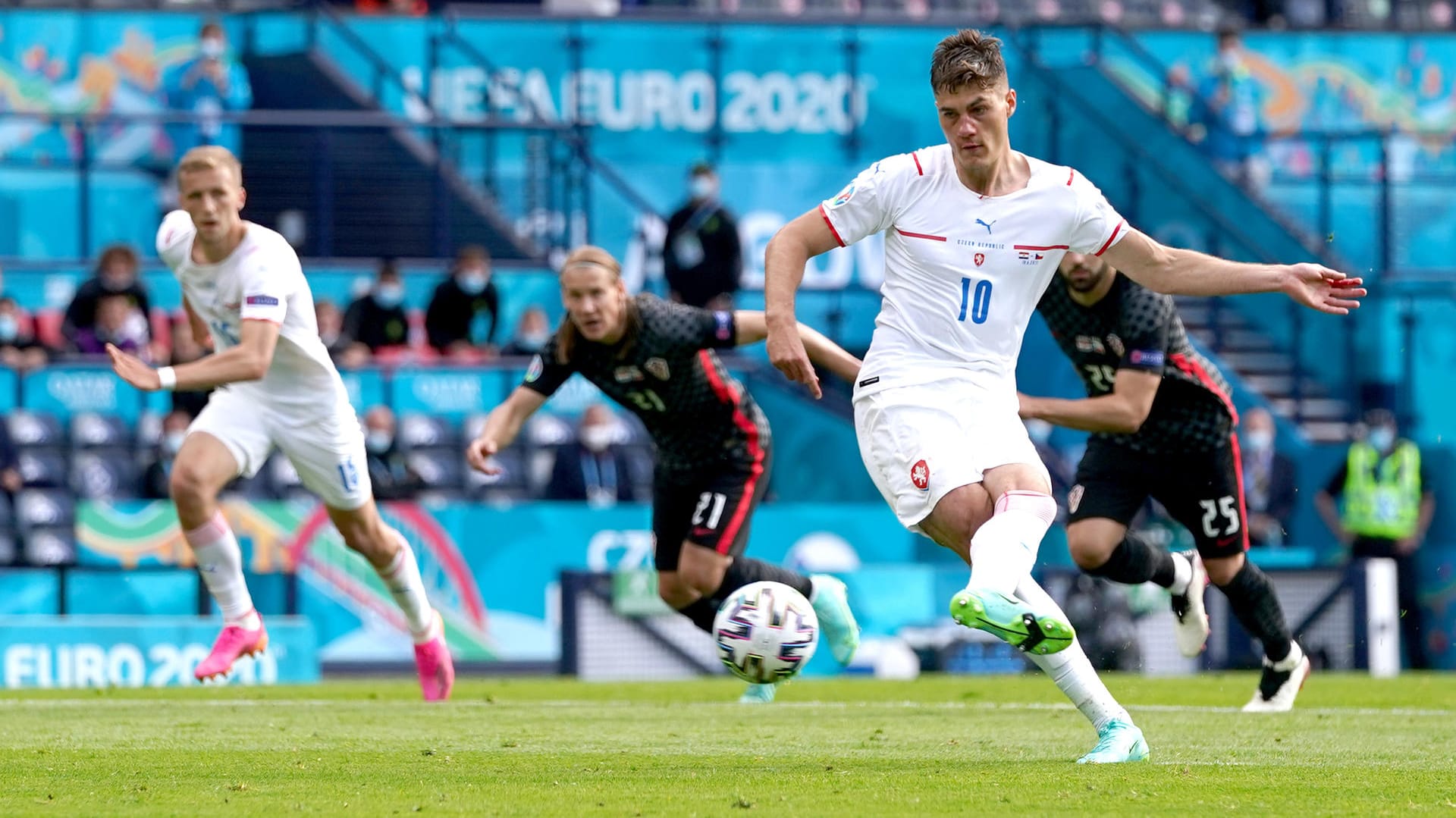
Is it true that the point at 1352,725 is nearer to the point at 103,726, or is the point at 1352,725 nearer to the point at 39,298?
the point at 103,726

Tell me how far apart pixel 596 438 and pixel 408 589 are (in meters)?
7.27

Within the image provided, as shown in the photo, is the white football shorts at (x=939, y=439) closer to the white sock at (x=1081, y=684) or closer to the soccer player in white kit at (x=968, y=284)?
the soccer player in white kit at (x=968, y=284)

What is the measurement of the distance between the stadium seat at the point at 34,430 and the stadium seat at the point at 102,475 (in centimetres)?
25

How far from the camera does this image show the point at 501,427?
10.6 metres

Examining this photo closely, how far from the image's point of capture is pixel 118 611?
16.4m

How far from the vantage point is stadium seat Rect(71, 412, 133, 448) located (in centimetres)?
1844

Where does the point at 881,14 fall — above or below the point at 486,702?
above

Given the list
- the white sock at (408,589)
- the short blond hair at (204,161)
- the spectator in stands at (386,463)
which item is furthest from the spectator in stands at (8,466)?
the short blond hair at (204,161)

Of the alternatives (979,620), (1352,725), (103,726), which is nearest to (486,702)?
(103,726)

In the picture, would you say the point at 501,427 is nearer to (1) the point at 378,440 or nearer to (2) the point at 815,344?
(2) the point at 815,344

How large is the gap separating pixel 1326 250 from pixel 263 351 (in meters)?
16.0

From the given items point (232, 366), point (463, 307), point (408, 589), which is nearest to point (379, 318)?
point (463, 307)

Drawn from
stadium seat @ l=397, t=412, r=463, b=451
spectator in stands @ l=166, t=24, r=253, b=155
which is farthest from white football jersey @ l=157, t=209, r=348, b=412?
spectator in stands @ l=166, t=24, r=253, b=155

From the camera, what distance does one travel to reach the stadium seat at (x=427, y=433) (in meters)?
19.2
